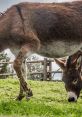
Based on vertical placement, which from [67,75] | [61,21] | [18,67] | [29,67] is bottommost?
[29,67]

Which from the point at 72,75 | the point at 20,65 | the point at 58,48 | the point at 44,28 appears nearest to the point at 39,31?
the point at 44,28

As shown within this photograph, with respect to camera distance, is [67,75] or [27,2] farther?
[67,75]

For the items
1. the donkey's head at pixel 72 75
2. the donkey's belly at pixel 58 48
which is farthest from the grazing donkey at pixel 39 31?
the donkey's head at pixel 72 75

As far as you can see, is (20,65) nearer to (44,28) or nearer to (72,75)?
(44,28)

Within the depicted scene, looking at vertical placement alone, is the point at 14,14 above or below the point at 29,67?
above

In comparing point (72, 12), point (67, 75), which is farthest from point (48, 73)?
point (72, 12)

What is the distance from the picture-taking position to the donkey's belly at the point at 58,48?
9.17 m

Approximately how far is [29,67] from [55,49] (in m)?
17.7

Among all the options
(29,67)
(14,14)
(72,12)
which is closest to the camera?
(14,14)

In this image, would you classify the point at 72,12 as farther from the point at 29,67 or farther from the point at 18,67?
the point at 29,67

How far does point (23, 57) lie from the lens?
8734 millimetres

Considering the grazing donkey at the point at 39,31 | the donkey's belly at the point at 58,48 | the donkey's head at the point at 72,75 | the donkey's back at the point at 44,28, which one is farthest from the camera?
the donkey's head at the point at 72,75

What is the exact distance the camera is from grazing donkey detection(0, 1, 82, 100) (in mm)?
8906

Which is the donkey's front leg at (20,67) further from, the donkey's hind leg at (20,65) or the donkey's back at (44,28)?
the donkey's back at (44,28)
